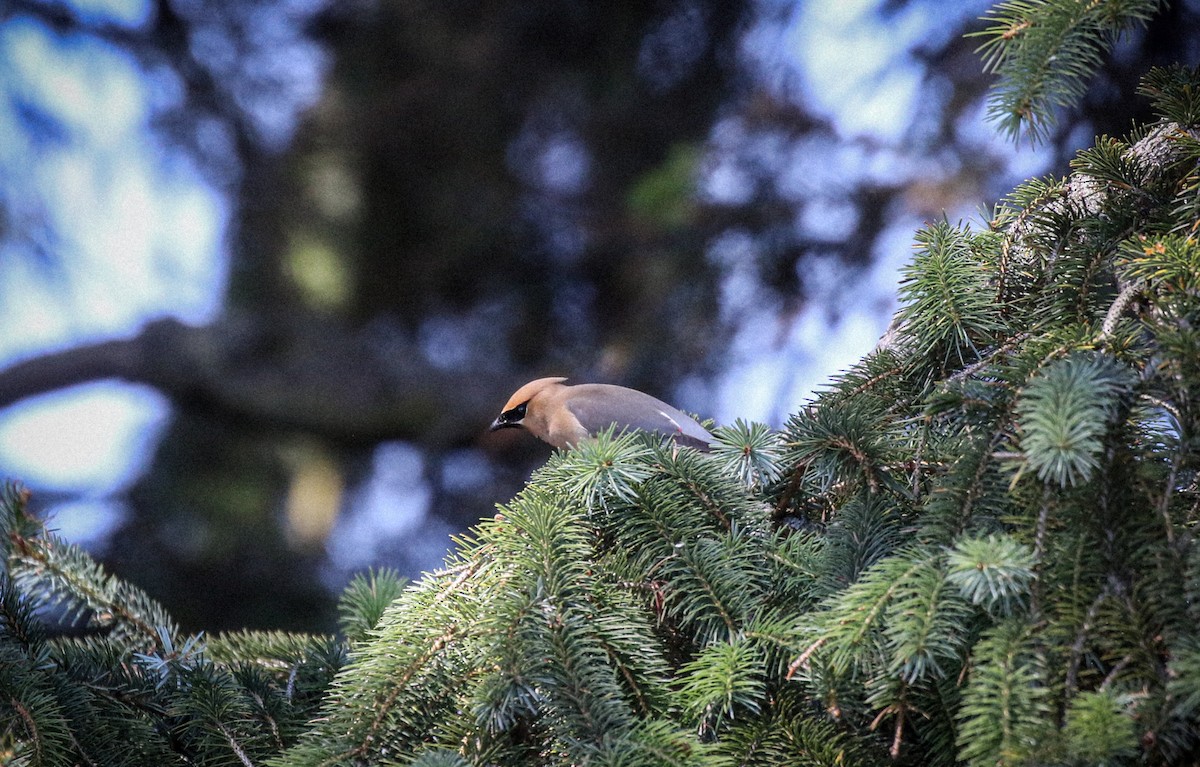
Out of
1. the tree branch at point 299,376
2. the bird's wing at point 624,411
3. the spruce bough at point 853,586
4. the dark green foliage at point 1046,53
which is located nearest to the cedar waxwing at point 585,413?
the bird's wing at point 624,411

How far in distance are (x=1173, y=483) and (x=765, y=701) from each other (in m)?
0.63

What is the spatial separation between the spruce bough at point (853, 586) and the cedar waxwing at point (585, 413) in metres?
0.90

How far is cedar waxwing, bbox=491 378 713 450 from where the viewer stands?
2994 mm

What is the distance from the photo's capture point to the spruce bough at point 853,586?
1.30 meters

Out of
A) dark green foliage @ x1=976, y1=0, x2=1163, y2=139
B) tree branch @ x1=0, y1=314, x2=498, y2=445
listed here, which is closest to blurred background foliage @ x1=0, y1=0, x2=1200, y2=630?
tree branch @ x1=0, y1=314, x2=498, y2=445

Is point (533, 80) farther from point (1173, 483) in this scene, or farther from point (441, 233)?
point (1173, 483)

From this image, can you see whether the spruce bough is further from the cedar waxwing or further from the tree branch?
the tree branch

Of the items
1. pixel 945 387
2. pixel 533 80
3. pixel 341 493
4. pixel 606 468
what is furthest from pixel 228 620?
pixel 945 387

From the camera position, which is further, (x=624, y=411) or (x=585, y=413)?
(x=585, y=413)

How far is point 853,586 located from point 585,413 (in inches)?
75.7

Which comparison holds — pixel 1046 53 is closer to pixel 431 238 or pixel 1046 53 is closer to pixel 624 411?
pixel 624 411

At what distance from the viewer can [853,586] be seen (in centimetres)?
145

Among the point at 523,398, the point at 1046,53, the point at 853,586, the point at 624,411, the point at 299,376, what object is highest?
the point at 299,376

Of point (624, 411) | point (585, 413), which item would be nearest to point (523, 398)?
point (585, 413)
